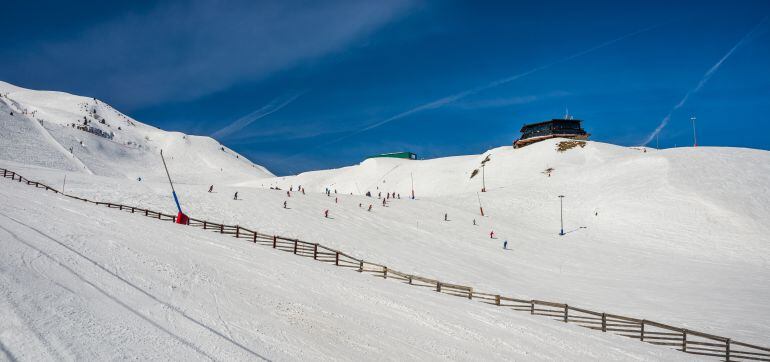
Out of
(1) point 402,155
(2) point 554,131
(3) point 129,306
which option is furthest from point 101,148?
(3) point 129,306

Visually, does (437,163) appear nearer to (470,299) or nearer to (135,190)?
(135,190)

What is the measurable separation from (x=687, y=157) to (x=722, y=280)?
44.3 meters

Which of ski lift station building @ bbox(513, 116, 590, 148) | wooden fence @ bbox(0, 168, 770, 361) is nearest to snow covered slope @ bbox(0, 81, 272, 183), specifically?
wooden fence @ bbox(0, 168, 770, 361)

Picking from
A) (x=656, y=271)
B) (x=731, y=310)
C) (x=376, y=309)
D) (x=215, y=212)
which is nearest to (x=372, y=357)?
(x=376, y=309)

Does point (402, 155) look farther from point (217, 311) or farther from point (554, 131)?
point (217, 311)

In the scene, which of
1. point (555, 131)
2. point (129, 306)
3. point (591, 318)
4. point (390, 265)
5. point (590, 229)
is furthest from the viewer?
point (555, 131)

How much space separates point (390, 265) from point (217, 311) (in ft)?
57.1

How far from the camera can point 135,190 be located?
133 feet

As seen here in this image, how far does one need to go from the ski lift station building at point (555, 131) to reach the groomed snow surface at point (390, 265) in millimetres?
28233

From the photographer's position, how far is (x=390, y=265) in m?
29.4

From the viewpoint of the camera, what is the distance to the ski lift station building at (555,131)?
344 ft

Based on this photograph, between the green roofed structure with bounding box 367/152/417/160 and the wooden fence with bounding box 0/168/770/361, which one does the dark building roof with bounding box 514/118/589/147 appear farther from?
the wooden fence with bounding box 0/168/770/361

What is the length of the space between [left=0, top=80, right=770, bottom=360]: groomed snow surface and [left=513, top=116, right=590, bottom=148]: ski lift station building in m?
28.2

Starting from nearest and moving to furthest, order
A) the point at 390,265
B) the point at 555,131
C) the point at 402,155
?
1. the point at 390,265
2. the point at 555,131
3. the point at 402,155
